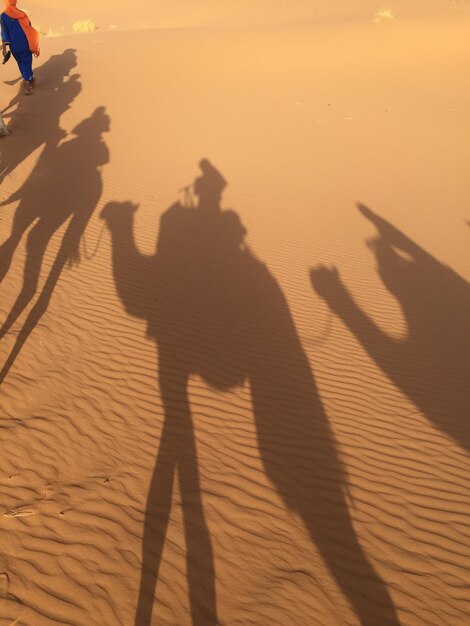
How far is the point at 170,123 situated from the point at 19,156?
4.53 metres

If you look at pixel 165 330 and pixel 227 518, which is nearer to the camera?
pixel 227 518

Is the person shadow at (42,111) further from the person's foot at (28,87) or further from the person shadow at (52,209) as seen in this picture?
the person shadow at (52,209)

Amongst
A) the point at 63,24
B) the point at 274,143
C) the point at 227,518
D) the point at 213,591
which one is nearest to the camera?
the point at 213,591

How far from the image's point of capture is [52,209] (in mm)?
8062

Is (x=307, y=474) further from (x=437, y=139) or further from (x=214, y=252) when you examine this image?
(x=437, y=139)

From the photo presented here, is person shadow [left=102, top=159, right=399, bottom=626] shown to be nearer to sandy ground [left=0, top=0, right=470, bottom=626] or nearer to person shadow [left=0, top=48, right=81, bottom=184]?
sandy ground [left=0, top=0, right=470, bottom=626]

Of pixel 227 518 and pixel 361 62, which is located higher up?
pixel 361 62

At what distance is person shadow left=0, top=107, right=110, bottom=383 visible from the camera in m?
5.89

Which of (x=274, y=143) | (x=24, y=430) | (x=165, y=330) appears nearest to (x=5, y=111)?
(x=274, y=143)

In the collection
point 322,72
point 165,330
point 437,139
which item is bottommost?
point 165,330

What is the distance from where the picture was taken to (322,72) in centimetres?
1603

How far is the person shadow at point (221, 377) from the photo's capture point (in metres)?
3.22

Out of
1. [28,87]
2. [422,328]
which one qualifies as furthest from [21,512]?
[28,87]

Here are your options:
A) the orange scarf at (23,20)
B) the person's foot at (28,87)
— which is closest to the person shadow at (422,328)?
the orange scarf at (23,20)
